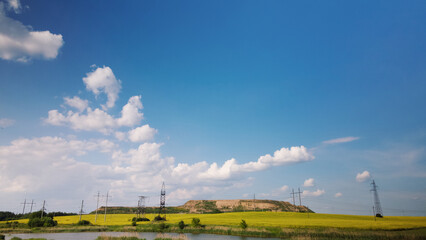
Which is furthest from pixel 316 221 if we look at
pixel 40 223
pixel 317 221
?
pixel 40 223

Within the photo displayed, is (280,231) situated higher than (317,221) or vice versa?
(317,221)

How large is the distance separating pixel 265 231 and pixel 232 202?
118237mm

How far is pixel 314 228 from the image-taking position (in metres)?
43.6

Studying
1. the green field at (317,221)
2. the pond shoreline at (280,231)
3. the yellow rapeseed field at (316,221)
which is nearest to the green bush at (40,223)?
the pond shoreline at (280,231)

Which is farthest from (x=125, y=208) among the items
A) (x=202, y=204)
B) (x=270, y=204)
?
(x=270, y=204)

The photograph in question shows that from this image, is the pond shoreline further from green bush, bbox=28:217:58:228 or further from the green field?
green bush, bbox=28:217:58:228

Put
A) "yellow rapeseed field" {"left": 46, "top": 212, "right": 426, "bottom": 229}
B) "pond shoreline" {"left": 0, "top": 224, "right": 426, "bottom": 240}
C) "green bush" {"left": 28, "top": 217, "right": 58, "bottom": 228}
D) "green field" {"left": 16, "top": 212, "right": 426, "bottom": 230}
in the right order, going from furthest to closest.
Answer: "green bush" {"left": 28, "top": 217, "right": 58, "bottom": 228} → "yellow rapeseed field" {"left": 46, "top": 212, "right": 426, "bottom": 229} → "green field" {"left": 16, "top": 212, "right": 426, "bottom": 230} → "pond shoreline" {"left": 0, "top": 224, "right": 426, "bottom": 240}

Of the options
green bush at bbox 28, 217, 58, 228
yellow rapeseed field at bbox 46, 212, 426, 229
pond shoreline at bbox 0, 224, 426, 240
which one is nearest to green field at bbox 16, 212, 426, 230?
yellow rapeseed field at bbox 46, 212, 426, 229

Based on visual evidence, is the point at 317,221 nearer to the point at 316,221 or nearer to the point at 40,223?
the point at 316,221

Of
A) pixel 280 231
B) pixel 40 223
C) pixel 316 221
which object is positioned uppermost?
pixel 316 221

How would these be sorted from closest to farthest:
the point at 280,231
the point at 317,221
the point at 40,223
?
the point at 280,231 → the point at 317,221 → the point at 40,223

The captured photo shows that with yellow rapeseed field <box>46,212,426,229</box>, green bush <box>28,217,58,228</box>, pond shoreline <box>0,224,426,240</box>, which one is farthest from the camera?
green bush <box>28,217,58,228</box>

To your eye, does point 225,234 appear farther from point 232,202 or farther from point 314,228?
point 232,202

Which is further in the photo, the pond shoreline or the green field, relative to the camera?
the green field
